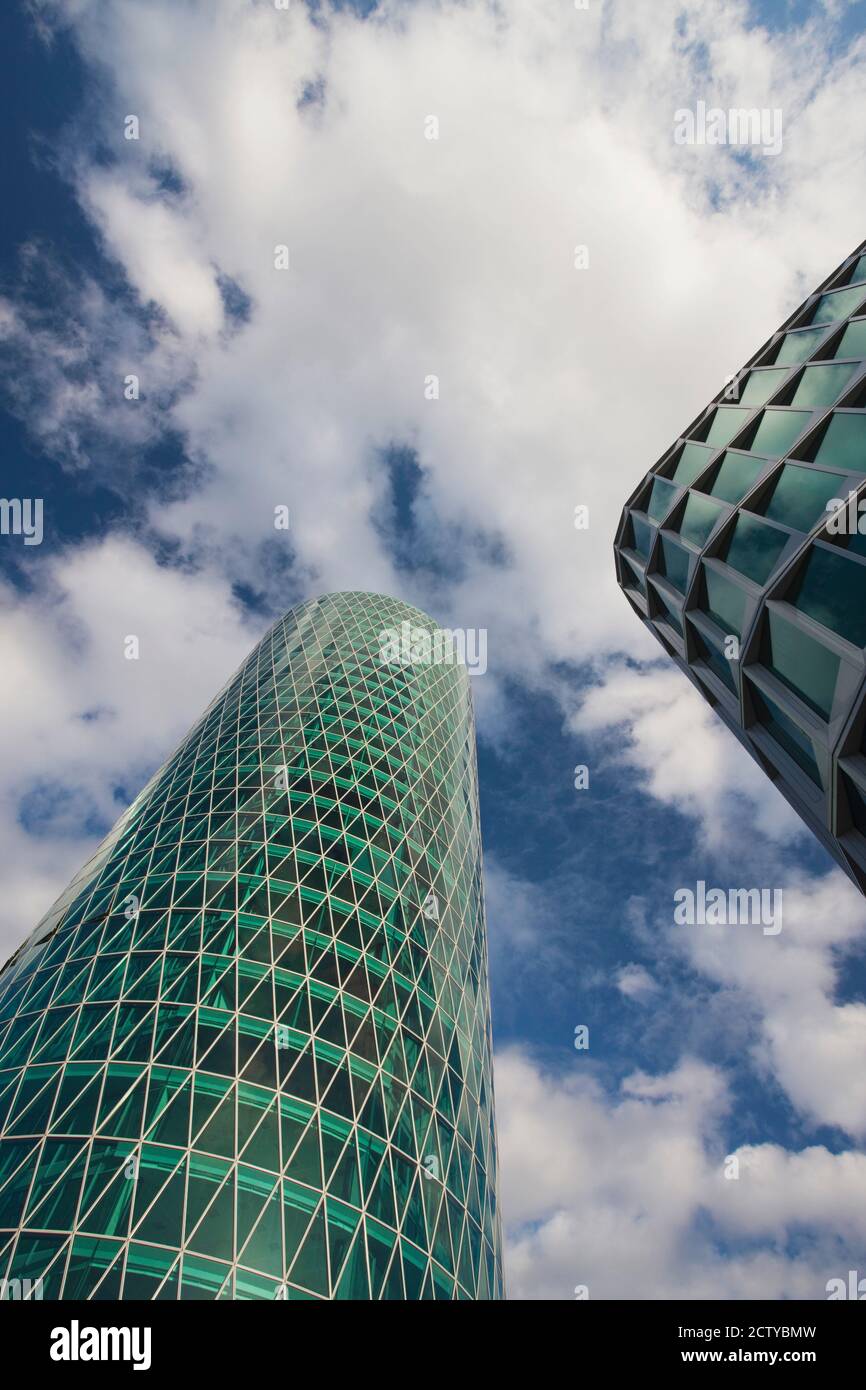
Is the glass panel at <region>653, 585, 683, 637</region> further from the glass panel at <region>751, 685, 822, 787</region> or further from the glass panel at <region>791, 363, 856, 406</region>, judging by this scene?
the glass panel at <region>791, 363, 856, 406</region>

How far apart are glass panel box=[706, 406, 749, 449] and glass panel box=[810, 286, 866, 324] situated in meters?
3.05

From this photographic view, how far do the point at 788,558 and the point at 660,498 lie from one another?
987cm

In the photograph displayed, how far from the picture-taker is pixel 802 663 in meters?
12.9

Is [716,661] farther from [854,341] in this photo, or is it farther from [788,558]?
[854,341]

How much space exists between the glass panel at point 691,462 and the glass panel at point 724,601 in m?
4.30

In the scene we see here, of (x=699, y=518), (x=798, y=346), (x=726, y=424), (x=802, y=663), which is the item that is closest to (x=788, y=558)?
(x=802, y=663)

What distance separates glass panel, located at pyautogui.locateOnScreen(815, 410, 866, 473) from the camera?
12.6 meters

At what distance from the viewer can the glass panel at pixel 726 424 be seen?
18.9m

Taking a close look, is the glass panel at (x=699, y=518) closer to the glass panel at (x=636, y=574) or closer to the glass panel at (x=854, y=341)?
the glass panel at (x=636, y=574)

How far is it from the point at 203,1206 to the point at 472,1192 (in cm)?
1527

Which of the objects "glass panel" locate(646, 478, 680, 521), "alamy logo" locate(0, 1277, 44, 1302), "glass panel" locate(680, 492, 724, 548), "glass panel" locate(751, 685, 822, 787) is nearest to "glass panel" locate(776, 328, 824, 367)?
"glass panel" locate(680, 492, 724, 548)
